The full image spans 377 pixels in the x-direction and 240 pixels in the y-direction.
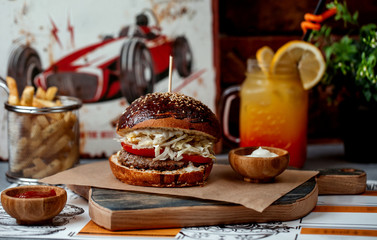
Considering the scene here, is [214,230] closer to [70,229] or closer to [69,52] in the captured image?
[70,229]

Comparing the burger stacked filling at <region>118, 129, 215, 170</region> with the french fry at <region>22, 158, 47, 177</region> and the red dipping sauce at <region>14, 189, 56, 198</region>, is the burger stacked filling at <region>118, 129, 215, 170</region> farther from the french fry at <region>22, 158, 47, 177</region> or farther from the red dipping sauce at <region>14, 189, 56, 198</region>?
the french fry at <region>22, 158, 47, 177</region>

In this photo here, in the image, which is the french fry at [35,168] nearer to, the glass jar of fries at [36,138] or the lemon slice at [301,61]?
the glass jar of fries at [36,138]

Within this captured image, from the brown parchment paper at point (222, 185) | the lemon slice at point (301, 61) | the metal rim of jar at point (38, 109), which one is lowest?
the brown parchment paper at point (222, 185)

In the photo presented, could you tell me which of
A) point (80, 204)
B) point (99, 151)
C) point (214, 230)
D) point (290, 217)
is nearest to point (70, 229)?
point (80, 204)

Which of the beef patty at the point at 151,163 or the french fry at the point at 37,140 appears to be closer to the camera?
the beef patty at the point at 151,163

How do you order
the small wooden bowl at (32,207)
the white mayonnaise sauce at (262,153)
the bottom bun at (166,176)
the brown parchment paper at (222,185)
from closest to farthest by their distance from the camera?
the small wooden bowl at (32,207), the brown parchment paper at (222,185), the bottom bun at (166,176), the white mayonnaise sauce at (262,153)

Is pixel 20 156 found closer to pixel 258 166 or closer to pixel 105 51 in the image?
pixel 105 51

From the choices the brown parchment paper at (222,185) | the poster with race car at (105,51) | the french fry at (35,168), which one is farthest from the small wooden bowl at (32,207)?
the poster with race car at (105,51)
